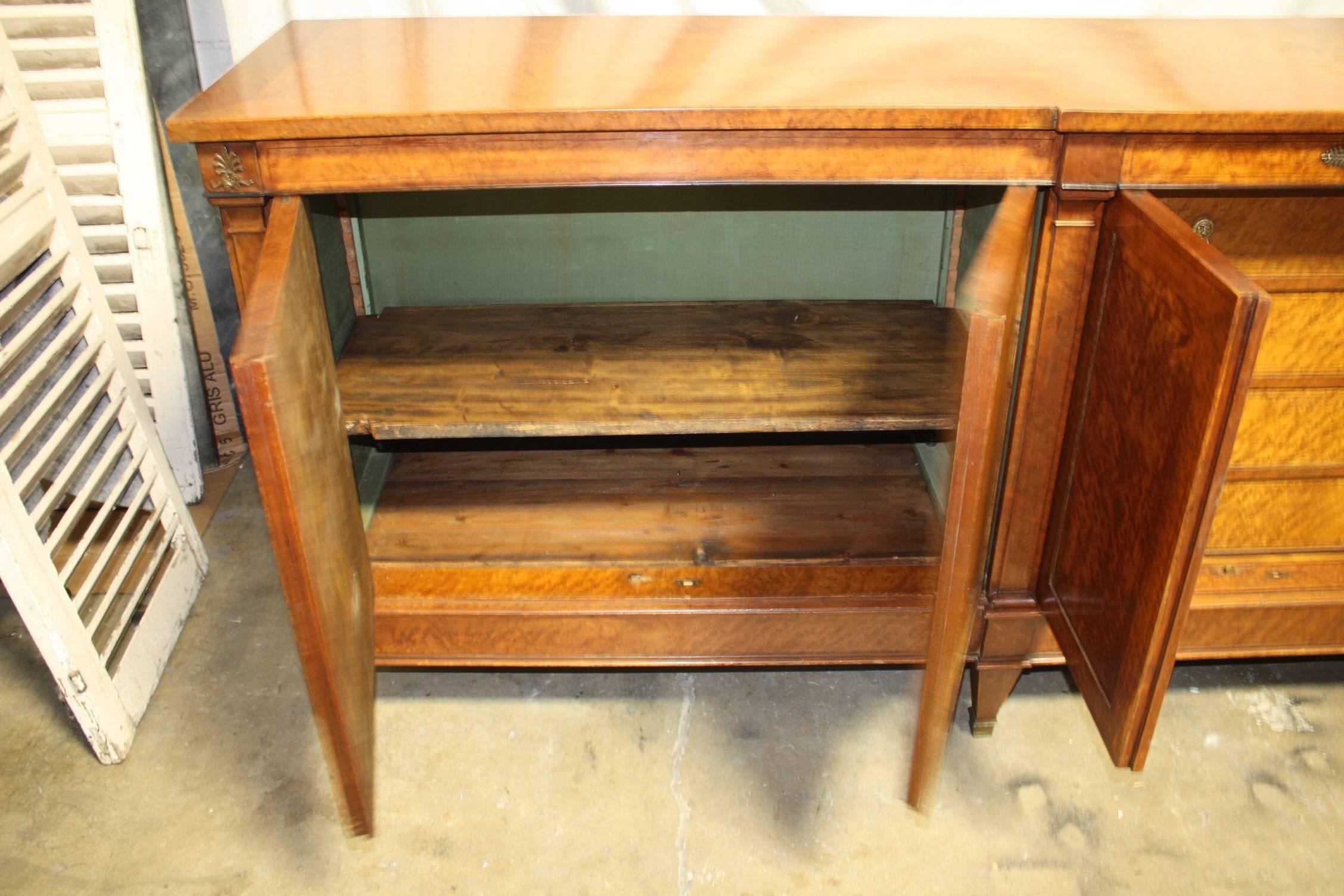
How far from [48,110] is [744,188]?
4.37 ft

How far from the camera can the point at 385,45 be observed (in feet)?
5.08

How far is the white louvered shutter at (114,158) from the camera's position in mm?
1923

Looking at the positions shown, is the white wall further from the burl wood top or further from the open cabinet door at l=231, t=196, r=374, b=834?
the open cabinet door at l=231, t=196, r=374, b=834

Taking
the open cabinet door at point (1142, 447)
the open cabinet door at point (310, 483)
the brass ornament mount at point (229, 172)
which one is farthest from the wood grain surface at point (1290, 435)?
the brass ornament mount at point (229, 172)

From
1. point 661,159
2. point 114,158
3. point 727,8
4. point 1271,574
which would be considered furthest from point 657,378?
point 114,158

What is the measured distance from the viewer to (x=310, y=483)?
43.7 inches

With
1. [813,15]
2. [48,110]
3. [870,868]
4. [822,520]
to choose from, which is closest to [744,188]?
[813,15]

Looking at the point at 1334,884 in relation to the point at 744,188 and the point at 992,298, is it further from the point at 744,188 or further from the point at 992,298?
the point at 744,188

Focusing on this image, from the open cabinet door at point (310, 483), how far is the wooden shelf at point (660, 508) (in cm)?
35

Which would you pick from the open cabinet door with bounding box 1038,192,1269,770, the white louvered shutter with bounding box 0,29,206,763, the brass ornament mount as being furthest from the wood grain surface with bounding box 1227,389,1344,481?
the white louvered shutter with bounding box 0,29,206,763

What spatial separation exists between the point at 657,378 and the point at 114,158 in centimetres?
121

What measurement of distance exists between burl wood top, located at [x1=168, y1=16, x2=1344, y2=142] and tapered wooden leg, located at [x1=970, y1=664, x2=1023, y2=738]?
84 centimetres

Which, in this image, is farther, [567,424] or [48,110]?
[48,110]

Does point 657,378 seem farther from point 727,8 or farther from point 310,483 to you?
point 727,8
